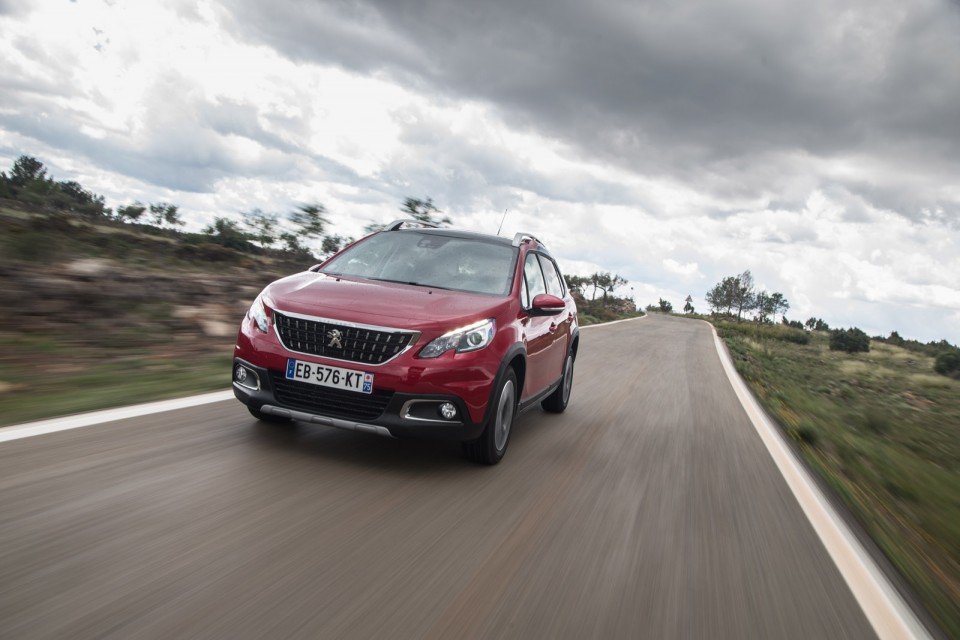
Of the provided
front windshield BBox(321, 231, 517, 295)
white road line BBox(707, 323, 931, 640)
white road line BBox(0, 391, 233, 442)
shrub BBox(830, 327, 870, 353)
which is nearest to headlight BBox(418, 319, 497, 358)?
front windshield BBox(321, 231, 517, 295)

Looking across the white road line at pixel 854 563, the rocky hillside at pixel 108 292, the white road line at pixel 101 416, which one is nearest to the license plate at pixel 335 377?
the white road line at pixel 101 416

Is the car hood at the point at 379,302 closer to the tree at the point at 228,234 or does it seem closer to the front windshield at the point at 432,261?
the front windshield at the point at 432,261

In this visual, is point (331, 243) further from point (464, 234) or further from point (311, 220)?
point (464, 234)

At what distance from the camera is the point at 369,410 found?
14.2 ft

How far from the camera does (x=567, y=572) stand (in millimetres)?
3258

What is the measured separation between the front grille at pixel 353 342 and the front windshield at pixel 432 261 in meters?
0.98

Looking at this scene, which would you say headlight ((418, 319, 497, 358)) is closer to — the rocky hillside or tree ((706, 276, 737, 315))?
the rocky hillside

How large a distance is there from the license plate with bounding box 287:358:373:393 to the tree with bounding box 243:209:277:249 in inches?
402

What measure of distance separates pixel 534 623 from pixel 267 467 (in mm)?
2091

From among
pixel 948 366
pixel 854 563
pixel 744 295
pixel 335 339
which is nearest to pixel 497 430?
pixel 335 339

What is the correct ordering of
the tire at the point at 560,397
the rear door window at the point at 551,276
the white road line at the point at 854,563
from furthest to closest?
the tire at the point at 560,397, the rear door window at the point at 551,276, the white road line at the point at 854,563

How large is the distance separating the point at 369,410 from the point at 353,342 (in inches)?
16.1

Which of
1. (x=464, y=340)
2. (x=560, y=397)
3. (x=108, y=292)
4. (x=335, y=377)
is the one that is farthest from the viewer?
(x=108, y=292)

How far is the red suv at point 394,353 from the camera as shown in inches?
170
